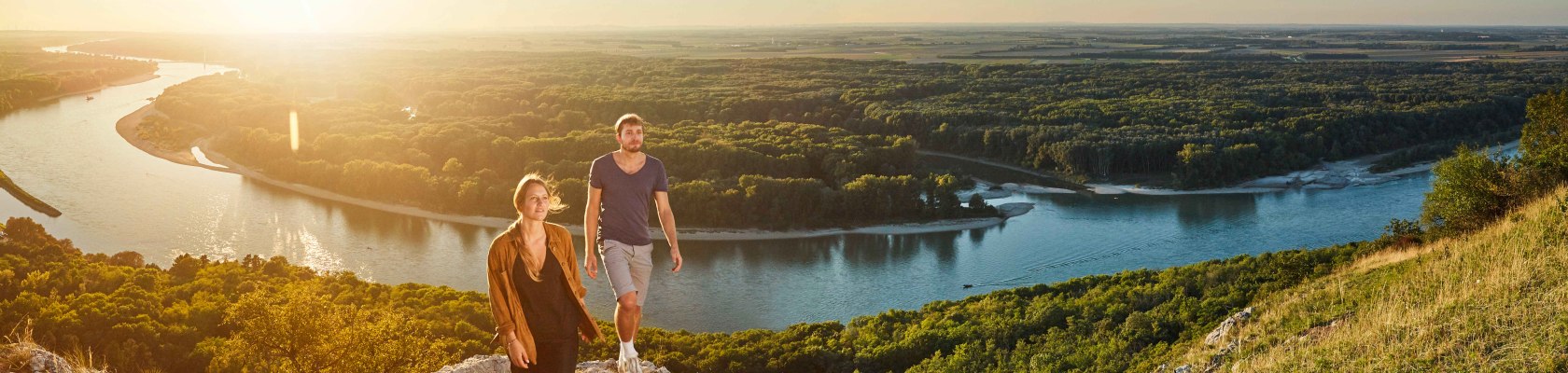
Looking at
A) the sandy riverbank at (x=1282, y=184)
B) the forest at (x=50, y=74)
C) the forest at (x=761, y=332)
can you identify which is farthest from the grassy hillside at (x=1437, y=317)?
the forest at (x=50, y=74)

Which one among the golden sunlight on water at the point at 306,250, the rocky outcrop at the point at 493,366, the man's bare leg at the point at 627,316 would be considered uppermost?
the man's bare leg at the point at 627,316

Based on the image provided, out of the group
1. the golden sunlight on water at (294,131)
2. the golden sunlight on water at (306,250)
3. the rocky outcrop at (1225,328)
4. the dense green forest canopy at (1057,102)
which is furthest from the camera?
the dense green forest canopy at (1057,102)

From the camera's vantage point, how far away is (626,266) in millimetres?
7832

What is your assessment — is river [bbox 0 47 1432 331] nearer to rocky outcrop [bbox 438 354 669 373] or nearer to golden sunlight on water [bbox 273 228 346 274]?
golden sunlight on water [bbox 273 228 346 274]

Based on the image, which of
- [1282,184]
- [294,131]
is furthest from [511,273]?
[294,131]

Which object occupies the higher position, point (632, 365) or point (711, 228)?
point (632, 365)

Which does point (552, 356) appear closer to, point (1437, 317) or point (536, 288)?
point (536, 288)

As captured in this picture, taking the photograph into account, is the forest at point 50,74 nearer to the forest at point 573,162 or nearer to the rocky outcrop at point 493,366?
the forest at point 573,162

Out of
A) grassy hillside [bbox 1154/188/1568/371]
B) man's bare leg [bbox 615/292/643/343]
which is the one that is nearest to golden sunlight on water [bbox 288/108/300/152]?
grassy hillside [bbox 1154/188/1568/371]

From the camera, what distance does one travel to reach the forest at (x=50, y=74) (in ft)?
269

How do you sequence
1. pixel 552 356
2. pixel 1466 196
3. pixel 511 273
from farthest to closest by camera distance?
1. pixel 1466 196
2. pixel 552 356
3. pixel 511 273

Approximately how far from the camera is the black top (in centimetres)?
630

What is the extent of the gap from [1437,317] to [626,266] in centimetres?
702

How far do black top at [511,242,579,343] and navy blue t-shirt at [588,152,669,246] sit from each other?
1314mm
